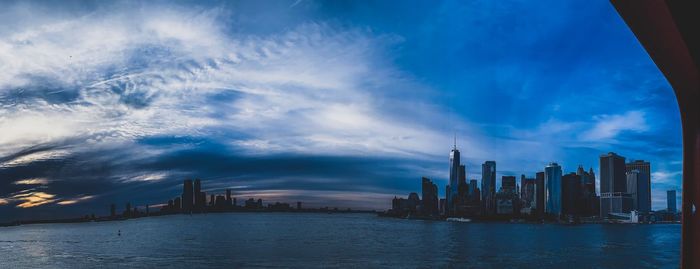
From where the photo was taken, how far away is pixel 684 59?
205 inches

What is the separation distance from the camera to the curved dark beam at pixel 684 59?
156 inches

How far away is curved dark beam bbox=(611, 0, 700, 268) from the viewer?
13.0 ft

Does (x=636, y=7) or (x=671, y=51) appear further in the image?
(x=671, y=51)

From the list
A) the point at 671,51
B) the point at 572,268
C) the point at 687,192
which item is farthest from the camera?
the point at 572,268

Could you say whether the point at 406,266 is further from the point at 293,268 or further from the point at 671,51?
the point at 671,51

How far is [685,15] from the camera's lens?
4141 millimetres

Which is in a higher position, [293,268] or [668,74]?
[668,74]

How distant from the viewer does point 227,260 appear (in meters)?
58.2

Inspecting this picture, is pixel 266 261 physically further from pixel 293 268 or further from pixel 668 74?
pixel 668 74

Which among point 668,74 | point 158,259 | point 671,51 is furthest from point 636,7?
point 158,259

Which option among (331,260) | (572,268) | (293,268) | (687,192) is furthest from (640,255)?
(687,192)

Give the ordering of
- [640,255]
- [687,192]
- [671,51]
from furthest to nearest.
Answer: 1. [640,255]
2. [687,192]
3. [671,51]

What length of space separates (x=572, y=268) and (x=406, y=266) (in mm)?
18334

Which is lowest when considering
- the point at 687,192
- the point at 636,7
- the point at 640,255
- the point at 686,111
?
the point at 640,255
